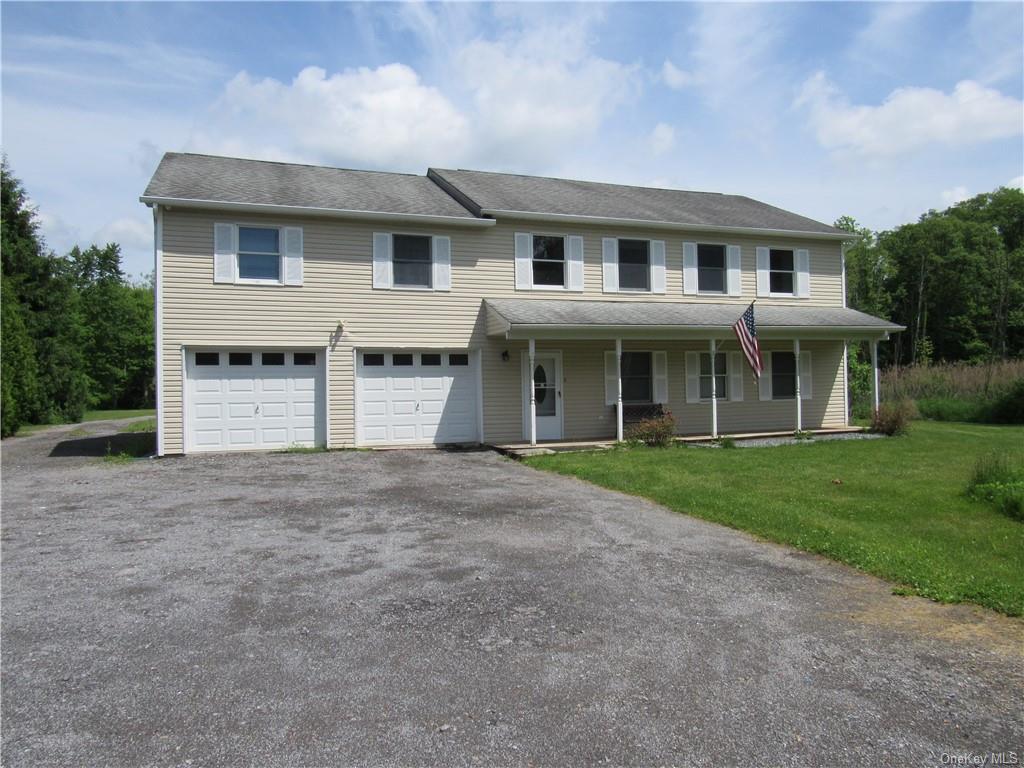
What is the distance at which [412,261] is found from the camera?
51.1 ft

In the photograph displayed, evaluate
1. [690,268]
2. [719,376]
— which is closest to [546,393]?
[719,376]

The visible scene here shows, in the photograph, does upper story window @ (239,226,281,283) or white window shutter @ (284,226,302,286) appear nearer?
upper story window @ (239,226,281,283)

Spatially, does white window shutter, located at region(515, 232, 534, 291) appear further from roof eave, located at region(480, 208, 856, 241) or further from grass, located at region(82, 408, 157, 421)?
grass, located at region(82, 408, 157, 421)

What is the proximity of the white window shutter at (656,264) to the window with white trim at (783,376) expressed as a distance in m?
3.94

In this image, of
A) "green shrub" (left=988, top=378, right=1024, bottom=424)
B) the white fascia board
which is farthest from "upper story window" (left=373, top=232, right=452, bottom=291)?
"green shrub" (left=988, top=378, right=1024, bottom=424)

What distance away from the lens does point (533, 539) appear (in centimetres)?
689

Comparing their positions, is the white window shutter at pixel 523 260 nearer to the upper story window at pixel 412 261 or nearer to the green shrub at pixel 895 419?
the upper story window at pixel 412 261

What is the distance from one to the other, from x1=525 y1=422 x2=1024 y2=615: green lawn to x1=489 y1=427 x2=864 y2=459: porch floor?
0.64m

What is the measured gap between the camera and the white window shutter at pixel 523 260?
53.7 ft

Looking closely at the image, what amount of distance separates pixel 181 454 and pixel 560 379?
8309 millimetres

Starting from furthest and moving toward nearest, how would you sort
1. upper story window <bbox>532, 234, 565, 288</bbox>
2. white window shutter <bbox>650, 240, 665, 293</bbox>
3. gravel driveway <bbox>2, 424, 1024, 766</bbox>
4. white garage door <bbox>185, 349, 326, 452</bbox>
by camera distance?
white window shutter <bbox>650, 240, 665, 293</bbox> → upper story window <bbox>532, 234, 565, 288</bbox> → white garage door <bbox>185, 349, 326, 452</bbox> → gravel driveway <bbox>2, 424, 1024, 766</bbox>

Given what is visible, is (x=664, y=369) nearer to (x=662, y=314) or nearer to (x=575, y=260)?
(x=662, y=314)

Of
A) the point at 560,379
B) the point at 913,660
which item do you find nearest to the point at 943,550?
the point at 913,660

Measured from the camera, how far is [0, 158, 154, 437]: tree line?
2122 cm
